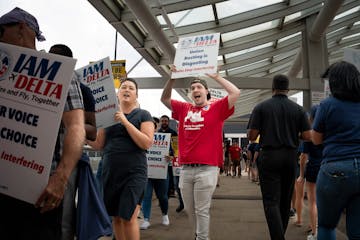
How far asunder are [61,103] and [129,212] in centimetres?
177

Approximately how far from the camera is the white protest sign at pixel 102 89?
Result: 3.22 metres

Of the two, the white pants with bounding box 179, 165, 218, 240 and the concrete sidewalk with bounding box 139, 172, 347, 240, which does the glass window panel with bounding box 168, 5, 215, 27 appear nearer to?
the concrete sidewalk with bounding box 139, 172, 347, 240

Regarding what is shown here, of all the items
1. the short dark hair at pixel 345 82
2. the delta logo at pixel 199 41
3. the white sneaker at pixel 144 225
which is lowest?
the white sneaker at pixel 144 225

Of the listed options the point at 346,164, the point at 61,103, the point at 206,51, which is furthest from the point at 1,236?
the point at 206,51

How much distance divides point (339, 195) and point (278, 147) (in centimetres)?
124

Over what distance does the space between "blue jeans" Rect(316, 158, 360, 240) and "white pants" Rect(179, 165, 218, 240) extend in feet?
3.67

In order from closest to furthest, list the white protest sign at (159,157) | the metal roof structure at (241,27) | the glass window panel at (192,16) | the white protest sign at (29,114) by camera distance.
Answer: the white protest sign at (29,114)
the white protest sign at (159,157)
the metal roof structure at (241,27)
the glass window panel at (192,16)

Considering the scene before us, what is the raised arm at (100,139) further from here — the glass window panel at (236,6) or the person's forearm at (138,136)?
the glass window panel at (236,6)

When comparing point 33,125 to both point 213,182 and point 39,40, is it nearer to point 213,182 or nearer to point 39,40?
point 39,40

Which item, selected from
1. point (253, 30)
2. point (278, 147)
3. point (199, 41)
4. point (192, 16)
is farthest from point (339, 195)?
point (253, 30)

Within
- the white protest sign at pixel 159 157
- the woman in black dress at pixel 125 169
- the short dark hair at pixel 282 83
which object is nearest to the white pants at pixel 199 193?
the woman in black dress at pixel 125 169

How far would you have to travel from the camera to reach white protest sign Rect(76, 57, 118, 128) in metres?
3.22

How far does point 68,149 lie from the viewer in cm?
167

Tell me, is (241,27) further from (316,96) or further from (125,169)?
(125,169)
